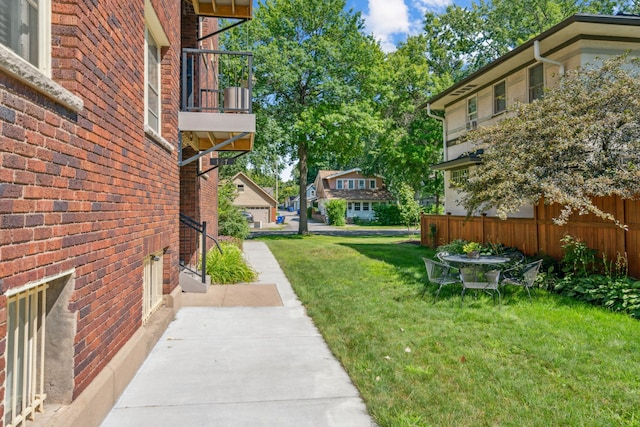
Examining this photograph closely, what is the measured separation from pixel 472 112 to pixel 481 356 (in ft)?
46.7

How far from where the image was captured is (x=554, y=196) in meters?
7.95

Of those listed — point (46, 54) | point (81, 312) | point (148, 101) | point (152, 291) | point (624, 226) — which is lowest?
point (152, 291)

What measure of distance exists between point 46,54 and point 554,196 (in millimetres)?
8095

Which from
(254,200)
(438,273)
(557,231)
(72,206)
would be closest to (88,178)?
(72,206)

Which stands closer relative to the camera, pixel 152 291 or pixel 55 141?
pixel 55 141

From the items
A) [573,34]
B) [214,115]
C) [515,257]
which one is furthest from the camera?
[573,34]

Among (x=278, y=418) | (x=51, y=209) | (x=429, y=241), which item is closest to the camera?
(x=51, y=209)

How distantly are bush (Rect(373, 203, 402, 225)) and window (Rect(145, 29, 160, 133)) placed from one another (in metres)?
38.4

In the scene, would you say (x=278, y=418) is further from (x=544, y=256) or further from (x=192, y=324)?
(x=544, y=256)

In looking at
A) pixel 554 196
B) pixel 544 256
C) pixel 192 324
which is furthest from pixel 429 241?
pixel 192 324

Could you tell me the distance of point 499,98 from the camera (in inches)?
603

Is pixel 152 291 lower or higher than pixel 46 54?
lower

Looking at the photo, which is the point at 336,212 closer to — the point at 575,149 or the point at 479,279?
the point at 575,149

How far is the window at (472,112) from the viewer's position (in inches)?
669
